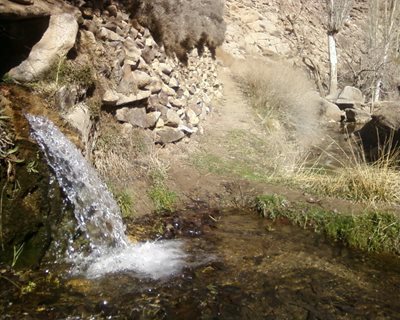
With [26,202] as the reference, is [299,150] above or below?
below

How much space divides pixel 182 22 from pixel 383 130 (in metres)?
4.99

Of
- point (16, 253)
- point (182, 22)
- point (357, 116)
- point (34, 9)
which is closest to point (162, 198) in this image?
point (16, 253)

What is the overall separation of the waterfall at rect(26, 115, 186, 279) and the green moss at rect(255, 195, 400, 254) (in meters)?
1.64

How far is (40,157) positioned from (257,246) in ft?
7.95

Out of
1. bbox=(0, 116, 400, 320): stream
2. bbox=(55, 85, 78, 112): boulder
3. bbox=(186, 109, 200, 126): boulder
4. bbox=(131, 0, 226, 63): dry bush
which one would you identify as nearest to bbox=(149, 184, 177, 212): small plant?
bbox=(0, 116, 400, 320): stream

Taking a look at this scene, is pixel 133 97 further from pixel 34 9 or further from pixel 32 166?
pixel 32 166

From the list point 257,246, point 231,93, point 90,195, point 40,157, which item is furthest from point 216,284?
point 231,93

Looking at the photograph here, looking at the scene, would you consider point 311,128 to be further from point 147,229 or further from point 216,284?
point 216,284

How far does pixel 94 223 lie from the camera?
4367mm

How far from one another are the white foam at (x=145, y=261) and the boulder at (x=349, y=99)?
11.9 m

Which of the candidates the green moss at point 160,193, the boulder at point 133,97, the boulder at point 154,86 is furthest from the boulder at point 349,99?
the green moss at point 160,193

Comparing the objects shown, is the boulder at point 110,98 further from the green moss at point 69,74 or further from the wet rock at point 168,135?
the wet rock at point 168,135

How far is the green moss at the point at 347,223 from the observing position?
5148mm

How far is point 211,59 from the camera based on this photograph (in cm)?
1115
